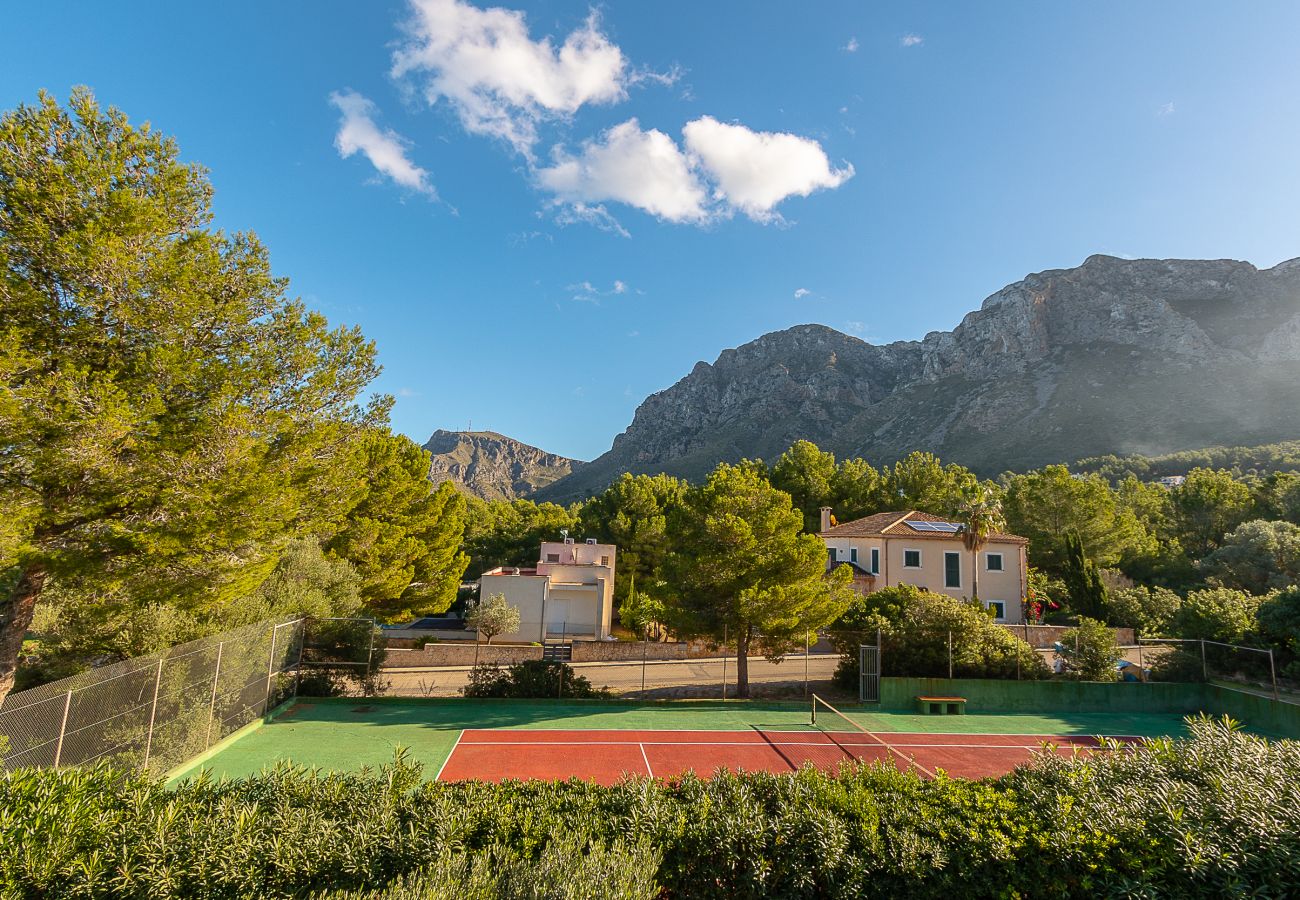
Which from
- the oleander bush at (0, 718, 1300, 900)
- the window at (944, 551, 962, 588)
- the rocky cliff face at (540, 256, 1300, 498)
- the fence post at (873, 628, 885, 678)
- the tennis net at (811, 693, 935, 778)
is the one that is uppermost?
the rocky cliff face at (540, 256, 1300, 498)

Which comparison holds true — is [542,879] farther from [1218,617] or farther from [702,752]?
[1218,617]

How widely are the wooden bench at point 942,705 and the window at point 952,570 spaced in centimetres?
1726

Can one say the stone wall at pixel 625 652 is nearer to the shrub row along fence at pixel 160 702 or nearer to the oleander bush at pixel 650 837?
the shrub row along fence at pixel 160 702

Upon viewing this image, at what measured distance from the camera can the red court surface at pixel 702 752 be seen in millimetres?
14281

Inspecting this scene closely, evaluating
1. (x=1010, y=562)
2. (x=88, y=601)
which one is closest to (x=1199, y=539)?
(x=1010, y=562)

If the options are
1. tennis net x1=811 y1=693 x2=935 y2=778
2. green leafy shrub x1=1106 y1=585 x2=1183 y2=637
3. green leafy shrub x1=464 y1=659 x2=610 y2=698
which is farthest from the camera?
green leafy shrub x1=1106 y1=585 x2=1183 y2=637

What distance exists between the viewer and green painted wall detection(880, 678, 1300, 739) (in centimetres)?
2212

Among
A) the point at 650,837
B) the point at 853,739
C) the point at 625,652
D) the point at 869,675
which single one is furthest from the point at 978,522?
the point at 650,837

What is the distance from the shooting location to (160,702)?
12227 millimetres

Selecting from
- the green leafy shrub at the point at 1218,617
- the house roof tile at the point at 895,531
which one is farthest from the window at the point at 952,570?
the green leafy shrub at the point at 1218,617

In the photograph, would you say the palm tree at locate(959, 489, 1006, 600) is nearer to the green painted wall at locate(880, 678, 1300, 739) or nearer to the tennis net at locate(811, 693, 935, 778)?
the green painted wall at locate(880, 678, 1300, 739)

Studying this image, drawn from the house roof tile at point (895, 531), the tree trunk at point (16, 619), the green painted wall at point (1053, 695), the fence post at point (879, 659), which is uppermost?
the house roof tile at point (895, 531)

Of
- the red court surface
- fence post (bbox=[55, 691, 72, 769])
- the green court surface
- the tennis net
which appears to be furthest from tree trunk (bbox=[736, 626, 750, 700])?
fence post (bbox=[55, 691, 72, 769])

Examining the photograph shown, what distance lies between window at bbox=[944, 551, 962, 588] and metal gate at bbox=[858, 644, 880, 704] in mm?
17670
